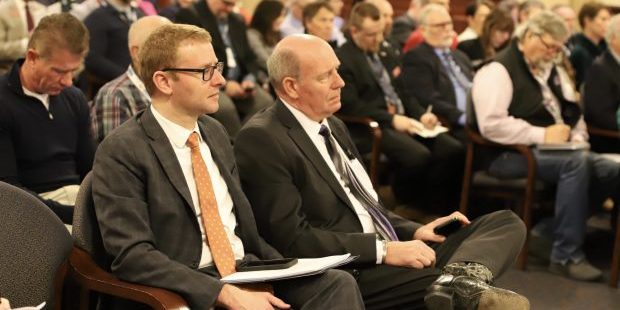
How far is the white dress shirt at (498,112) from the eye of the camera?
187 inches

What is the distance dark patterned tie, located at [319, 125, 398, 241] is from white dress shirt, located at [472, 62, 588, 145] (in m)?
1.68

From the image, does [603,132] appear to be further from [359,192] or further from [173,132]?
[173,132]

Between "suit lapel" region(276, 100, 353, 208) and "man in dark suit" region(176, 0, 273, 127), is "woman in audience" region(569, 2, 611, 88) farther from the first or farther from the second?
"suit lapel" region(276, 100, 353, 208)

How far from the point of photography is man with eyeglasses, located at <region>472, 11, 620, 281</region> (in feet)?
15.5

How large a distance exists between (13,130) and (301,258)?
1.21m

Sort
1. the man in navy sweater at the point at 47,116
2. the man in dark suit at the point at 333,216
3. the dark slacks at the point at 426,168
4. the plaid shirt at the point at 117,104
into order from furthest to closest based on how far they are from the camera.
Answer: the dark slacks at the point at 426,168, the plaid shirt at the point at 117,104, the man in navy sweater at the point at 47,116, the man in dark suit at the point at 333,216

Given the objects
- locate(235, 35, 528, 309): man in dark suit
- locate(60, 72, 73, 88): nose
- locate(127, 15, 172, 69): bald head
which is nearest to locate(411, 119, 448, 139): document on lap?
locate(127, 15, 172, 69): bald head

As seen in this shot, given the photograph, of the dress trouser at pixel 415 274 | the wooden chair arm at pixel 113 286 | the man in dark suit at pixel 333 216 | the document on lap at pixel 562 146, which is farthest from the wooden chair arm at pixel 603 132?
the wooden chair arm at pixel 113 286

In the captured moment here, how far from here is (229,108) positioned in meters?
5.18

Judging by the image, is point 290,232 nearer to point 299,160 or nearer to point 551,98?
point 299,160

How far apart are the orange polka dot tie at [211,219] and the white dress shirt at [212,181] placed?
0.05ft

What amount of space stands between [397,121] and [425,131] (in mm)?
172

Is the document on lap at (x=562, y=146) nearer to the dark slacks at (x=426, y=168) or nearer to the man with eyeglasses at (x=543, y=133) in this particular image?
the man with eyeglasses at (x=543, y=133)

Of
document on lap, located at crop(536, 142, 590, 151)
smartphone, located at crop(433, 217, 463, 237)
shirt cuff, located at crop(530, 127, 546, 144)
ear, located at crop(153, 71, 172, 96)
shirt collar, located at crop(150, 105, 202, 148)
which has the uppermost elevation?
ear, located at crop(153, 71, 172, 96)
